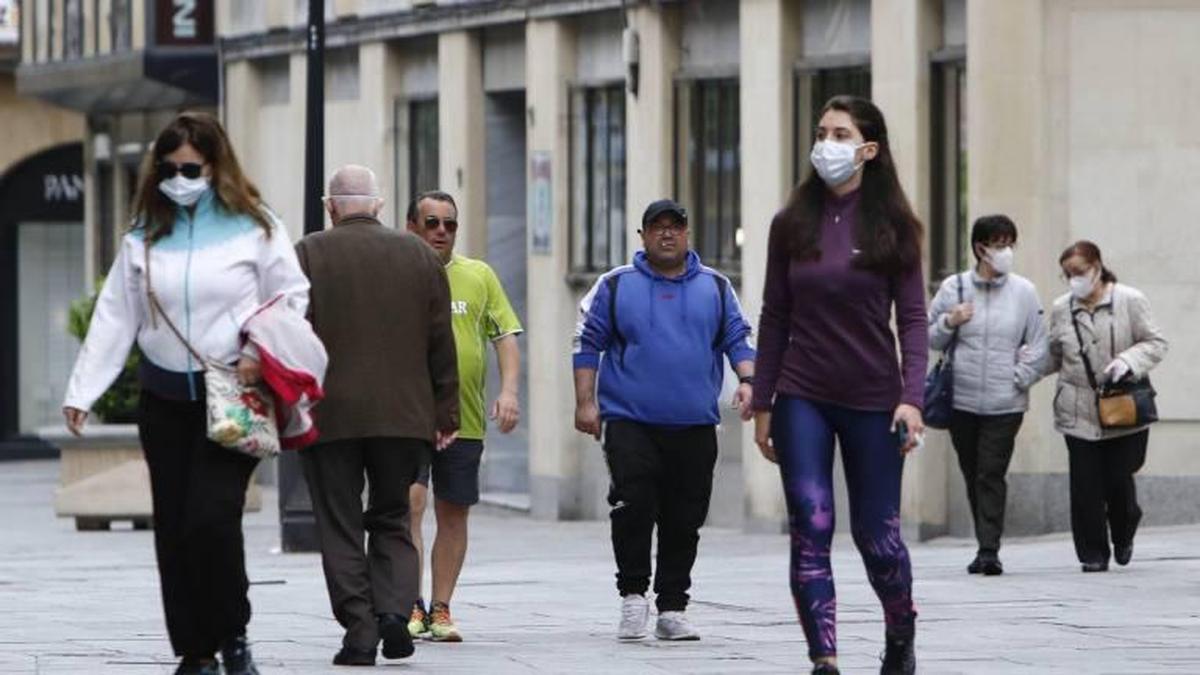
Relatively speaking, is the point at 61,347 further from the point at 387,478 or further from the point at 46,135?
the point at 387,478

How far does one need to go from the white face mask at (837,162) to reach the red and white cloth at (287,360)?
5.64ft

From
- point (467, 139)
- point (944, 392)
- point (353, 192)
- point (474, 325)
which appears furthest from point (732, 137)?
point (353, 192)

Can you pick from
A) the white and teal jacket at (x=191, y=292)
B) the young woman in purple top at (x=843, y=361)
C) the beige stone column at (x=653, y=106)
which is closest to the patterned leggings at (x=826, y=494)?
the young woman in purple top at (x=843, y=361)

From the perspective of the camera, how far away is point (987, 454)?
17.8 metres

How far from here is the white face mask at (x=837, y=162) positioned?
1106 cm

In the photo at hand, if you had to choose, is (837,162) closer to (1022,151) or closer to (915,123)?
(1022,151)

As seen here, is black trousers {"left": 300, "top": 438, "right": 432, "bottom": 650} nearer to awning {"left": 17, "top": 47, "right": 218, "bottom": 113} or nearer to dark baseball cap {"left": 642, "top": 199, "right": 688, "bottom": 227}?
dark baseball cap {"left": 642, "top": 199, "right": 688, "bottom": 227}

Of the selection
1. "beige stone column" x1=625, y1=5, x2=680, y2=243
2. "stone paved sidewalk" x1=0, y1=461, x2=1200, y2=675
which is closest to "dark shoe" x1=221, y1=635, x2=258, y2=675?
"stone paved sidewalk" x1=0, y1=461, x2=1200, y2=675

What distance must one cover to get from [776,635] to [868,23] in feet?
36.3

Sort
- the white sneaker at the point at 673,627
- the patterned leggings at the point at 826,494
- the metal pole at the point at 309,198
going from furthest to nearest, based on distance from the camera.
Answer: the metal pole at the point at 309,198
the white sneaker at the point at 673,627
the patterned leggings at the point at 826,494

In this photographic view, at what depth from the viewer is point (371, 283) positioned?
12547mm

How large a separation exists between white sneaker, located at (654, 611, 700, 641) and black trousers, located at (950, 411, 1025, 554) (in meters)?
4.28

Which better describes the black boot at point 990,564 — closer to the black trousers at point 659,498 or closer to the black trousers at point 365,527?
the black trousers at point 659,498

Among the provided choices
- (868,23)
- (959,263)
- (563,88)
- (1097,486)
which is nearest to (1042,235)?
(959,263)
